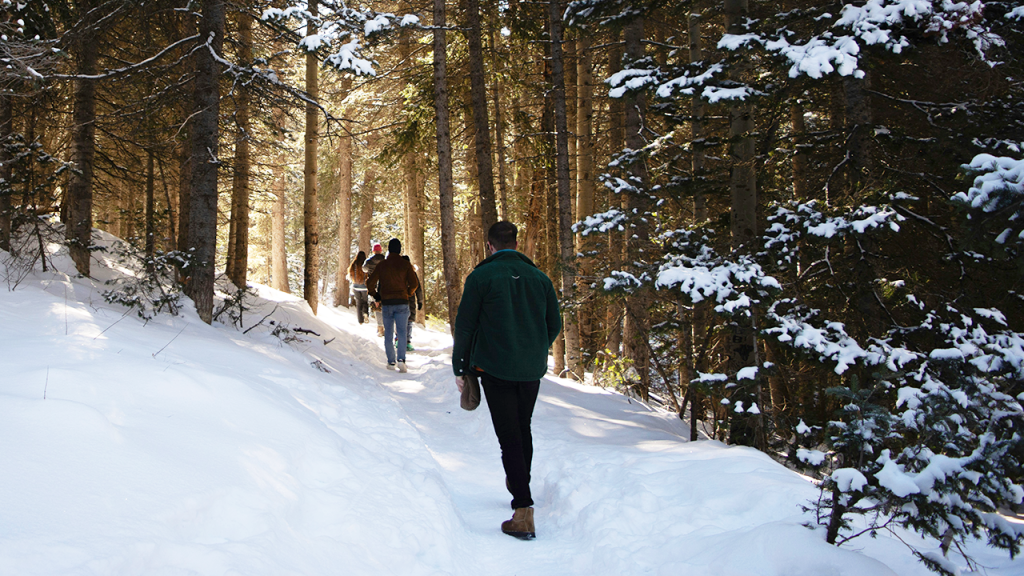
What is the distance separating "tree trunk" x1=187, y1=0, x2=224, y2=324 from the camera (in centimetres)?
845

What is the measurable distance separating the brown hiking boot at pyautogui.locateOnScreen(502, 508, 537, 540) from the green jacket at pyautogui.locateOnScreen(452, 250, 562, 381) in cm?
94

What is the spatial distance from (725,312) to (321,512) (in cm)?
387

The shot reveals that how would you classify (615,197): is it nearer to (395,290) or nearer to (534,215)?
(395,290)

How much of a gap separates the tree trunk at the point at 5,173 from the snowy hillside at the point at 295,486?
1.96 meters

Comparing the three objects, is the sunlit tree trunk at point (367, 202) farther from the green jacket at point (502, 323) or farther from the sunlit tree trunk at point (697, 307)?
the green jacket at point (502, 323)

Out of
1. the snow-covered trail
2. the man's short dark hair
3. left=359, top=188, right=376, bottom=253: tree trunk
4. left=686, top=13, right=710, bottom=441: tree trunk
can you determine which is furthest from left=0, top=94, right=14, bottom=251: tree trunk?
left=359, top=188, right=376, bottom=253: tree trunk

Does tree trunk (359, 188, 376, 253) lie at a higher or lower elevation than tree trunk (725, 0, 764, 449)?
higher

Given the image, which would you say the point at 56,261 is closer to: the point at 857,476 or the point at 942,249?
the point at 857,476

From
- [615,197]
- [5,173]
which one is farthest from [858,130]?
[5,173]

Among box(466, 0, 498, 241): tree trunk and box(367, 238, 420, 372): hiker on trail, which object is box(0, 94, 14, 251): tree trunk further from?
box(466, 0, 498, 241): tree trunk

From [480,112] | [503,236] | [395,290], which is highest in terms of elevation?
[480,112]

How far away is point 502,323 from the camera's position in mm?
4379

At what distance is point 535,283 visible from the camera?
15.0ft

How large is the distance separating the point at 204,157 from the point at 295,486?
6464mm
